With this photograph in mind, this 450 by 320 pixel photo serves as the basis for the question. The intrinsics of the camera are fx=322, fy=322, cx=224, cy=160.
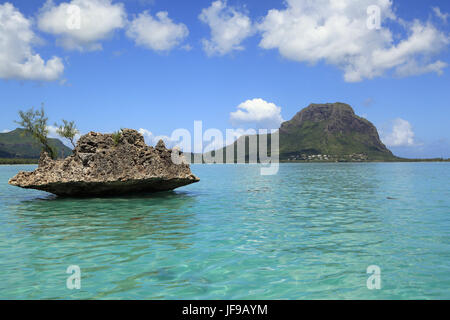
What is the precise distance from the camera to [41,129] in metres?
30.2

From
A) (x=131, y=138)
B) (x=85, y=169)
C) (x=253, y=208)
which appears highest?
(x=131, y=138)

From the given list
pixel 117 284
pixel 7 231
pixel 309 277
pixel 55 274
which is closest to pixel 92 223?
pixel 7 231

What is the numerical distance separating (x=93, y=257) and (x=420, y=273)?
877 centimetres

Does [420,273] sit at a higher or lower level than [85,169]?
lower

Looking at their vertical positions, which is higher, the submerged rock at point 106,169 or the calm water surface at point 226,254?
the submerged rock at point 106,169

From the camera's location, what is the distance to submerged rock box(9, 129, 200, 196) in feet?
78.2

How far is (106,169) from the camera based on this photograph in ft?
79.7

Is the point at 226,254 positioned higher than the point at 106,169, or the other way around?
the point at 106,169

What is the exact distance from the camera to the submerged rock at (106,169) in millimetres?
23844

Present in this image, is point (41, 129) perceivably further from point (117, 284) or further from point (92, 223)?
point (117, 284)

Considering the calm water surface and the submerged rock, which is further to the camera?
the submerged rock

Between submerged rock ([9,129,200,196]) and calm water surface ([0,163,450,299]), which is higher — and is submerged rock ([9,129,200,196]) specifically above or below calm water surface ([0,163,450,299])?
above

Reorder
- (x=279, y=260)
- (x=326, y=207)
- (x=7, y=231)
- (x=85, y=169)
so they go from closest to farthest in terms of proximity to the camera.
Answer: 1. (x=279, y=260)
2. (x=7, y=231)
3. (x=326, y=207)
4. (x=85, y=169)

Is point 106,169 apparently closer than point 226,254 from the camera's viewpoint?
No
